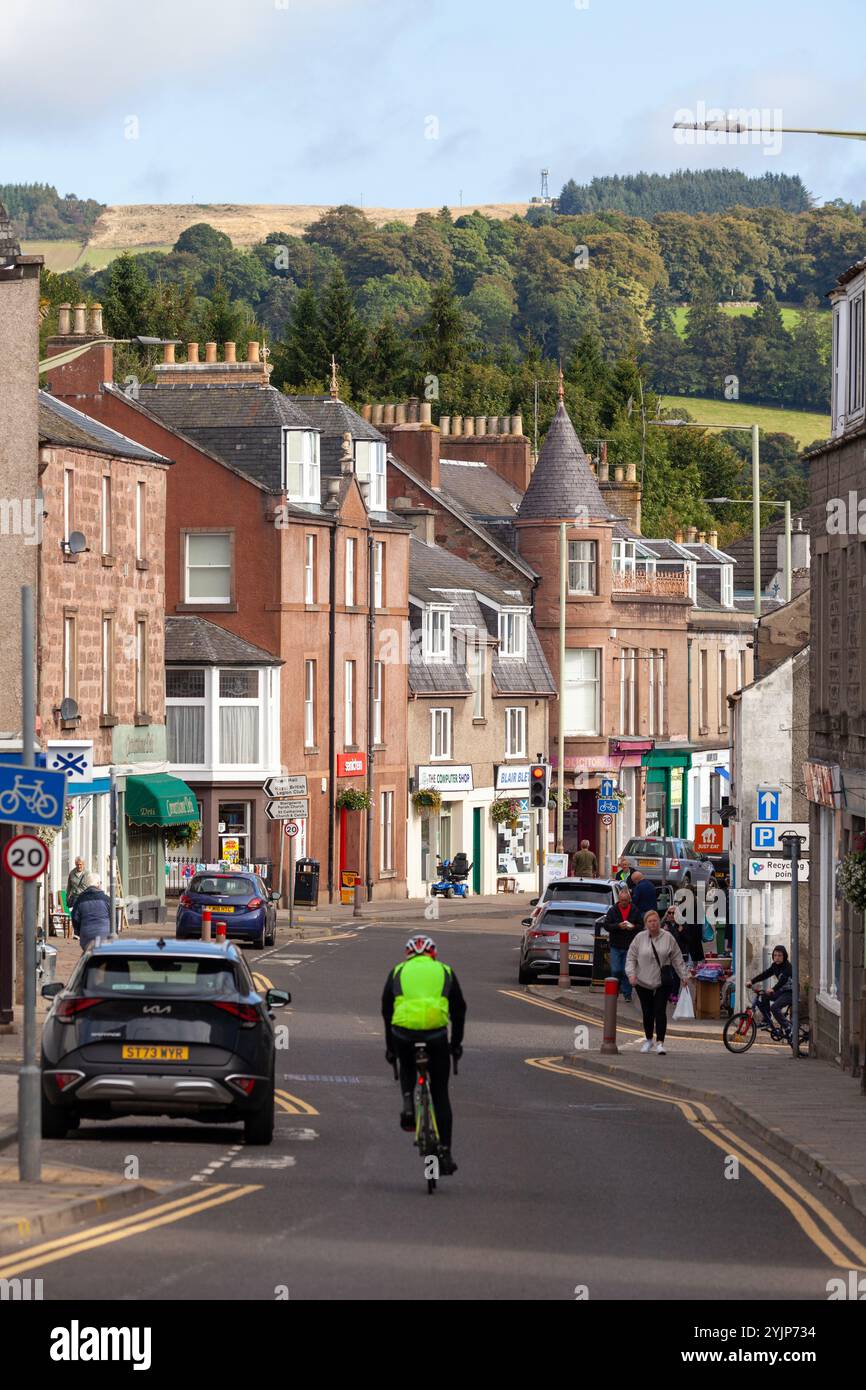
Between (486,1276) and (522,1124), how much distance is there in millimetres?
9395

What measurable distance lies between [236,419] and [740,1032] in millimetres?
37577

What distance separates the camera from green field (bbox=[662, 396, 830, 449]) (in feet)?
541

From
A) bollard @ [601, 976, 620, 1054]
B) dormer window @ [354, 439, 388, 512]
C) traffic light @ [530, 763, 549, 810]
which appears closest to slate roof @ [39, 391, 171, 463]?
traffic light @ [530, 763, 549, 810]

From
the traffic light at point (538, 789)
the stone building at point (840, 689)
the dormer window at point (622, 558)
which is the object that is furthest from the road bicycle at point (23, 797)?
the dormer window at point (622, 558)

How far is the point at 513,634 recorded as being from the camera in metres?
76.9

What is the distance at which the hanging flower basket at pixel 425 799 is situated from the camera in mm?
69750

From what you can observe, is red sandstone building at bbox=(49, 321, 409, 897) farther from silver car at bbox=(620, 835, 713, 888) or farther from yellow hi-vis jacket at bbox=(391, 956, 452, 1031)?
yellow hi-vis jacket at bbox=(391, 956, 452, 1031)

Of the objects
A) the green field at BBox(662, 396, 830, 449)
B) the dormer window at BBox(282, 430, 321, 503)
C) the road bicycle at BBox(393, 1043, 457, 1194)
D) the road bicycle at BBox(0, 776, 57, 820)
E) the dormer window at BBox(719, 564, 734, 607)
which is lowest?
the road bicycle at BBox(393, 1043, 457, 1194)

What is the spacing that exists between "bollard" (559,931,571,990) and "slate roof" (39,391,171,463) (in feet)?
45.2

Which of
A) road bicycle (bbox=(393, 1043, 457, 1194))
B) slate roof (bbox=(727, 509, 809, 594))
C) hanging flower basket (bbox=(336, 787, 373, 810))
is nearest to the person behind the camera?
road bicycle (bbox=(393, 1043, 457, 1194))

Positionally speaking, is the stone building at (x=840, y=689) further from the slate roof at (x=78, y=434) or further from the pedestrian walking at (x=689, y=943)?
the slate roof at (x=78, y=434)

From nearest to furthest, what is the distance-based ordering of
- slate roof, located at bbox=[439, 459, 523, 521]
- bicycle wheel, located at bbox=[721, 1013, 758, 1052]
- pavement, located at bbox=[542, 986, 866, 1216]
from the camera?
pavement, located at bbox=[542, 986, 866, 1216] < bicycle wheel, located at bbox=[721, 1013, 758, 1052] < slate roof, located at bbox=[439, 459, 523, 521]

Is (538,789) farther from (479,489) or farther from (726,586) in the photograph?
(726,586)

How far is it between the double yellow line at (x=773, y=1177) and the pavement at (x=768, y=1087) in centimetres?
24
